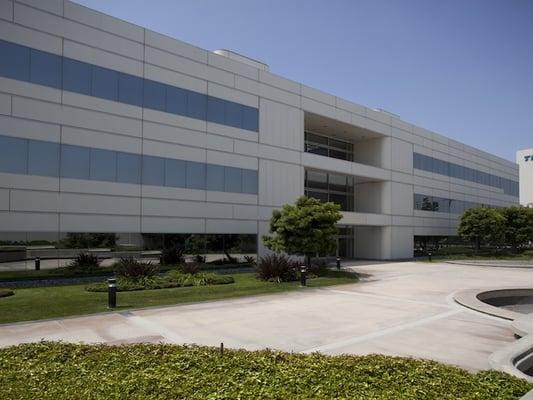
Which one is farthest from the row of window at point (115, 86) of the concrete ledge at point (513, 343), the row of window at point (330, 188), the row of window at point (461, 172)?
the row of window at point (461, 172)

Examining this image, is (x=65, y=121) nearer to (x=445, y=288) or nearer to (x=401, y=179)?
(x=445, y=288)

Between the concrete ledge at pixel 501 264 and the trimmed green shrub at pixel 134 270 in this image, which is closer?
the trimmed green shrub at pixel 134 270

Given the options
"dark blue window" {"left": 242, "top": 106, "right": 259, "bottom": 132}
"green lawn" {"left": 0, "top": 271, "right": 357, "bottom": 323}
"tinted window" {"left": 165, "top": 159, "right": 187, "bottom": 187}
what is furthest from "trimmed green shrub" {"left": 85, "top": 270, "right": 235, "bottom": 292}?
"dark blue window" {"left": 242, "top": 106, "right": 259, "bottom": 132}

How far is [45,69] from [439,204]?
136ft

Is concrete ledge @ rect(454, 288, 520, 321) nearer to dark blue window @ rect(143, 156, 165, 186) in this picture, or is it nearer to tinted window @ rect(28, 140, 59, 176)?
dark blue window @ rect(143, 156, 165, 186)

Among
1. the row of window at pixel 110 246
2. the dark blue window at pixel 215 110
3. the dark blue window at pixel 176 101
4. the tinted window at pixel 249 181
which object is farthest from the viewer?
the tinted window at pixel 249 181

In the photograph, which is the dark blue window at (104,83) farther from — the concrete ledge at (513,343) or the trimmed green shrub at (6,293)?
the concrete ledge at (513,343)

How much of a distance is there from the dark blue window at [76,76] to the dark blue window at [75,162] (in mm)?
3041

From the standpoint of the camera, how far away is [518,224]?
1868 inches

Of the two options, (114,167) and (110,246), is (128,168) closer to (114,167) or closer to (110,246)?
(114,167)

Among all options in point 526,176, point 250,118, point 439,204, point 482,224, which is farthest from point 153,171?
point 526,176

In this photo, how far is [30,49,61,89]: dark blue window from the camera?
20594 mm

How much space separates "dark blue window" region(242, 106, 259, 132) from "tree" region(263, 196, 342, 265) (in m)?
7.85

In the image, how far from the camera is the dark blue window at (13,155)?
19562 millimetres
